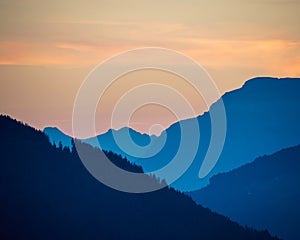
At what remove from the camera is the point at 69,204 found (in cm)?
13375

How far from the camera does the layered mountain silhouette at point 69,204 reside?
124188 mm

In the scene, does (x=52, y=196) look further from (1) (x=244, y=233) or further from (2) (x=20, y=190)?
(1) (x=244, y=233)

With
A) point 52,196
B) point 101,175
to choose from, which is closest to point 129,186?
point 101,175

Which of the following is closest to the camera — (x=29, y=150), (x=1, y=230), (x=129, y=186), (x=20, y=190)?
(x=1, y=230)

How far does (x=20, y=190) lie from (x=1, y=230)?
15411 millimetres

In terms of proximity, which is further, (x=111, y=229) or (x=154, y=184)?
(x=154, y=184)

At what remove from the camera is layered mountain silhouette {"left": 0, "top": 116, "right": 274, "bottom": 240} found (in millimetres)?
124188

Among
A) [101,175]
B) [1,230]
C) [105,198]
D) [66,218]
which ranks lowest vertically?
[1,230]

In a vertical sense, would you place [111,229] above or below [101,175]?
below

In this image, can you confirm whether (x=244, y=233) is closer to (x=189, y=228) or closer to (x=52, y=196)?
(x=189, y=228)

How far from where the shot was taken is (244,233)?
164000mm

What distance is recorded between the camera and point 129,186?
15612 centimetres

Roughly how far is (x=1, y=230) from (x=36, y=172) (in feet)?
77.0

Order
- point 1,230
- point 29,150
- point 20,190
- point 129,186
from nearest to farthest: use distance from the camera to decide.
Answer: point 1,230
point 20,190
point 29,150
point 129,186
